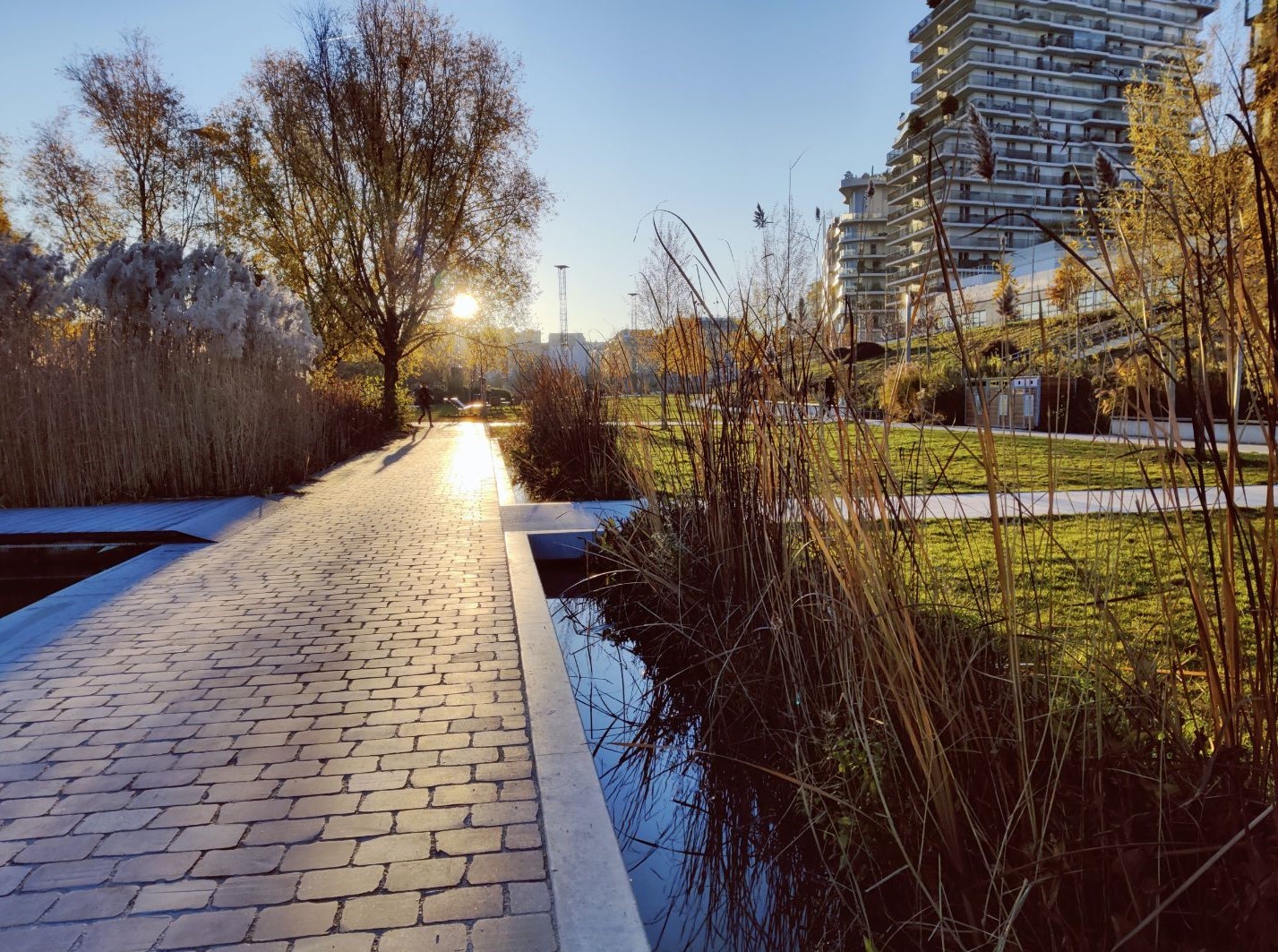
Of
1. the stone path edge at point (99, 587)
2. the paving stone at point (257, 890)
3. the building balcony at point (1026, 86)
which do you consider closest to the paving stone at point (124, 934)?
the paving stone at point (257, 890)

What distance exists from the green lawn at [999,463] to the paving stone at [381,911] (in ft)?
5.10

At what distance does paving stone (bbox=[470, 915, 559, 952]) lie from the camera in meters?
1.76

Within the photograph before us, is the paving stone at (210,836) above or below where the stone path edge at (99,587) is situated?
below

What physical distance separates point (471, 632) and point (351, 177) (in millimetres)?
18759

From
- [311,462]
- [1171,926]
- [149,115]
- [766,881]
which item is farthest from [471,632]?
[149,115]

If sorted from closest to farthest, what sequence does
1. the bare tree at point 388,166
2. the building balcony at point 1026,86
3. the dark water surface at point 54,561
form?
the dark water surface at point 54,561 → the bare tree at point 388,166 → the building balcony at point 1026,86

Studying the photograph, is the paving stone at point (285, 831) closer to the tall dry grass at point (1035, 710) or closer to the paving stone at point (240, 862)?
the paving stone at point (240, 862)

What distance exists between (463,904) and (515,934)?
0.56 ft

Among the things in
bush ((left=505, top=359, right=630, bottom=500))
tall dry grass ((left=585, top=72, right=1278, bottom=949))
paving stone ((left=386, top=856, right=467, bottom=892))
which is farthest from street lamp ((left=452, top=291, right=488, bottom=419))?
paving stone ((left=386, top=856, right=467, bottom=892))

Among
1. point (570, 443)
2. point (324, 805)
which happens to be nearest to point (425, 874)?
point (324, 805)

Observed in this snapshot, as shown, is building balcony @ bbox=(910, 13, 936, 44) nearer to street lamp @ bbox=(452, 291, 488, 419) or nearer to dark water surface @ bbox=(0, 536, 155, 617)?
street lamp @ bbox=(452, 291, 488, 419)

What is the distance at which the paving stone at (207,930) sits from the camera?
5.79 feet

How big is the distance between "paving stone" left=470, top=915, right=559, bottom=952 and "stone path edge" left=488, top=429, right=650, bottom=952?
0.11ft

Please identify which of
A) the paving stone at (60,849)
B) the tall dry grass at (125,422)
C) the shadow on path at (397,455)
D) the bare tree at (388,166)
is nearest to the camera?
the paving stone at (60,849)
